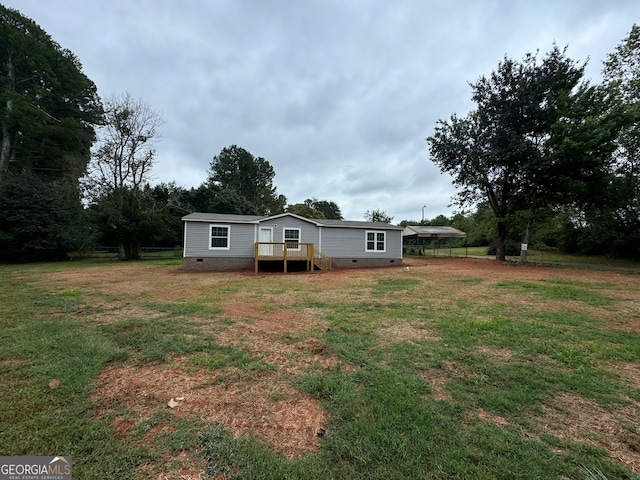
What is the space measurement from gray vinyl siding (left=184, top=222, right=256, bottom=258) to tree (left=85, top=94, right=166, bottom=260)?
889 cm

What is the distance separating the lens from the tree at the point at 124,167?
19.1m

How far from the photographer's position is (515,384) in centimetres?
273

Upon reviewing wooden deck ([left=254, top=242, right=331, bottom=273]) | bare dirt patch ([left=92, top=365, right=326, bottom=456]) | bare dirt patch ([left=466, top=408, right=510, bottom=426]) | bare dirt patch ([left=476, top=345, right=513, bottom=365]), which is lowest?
bare dirt patch ([left=92, top=365, right=326, bottom=456])

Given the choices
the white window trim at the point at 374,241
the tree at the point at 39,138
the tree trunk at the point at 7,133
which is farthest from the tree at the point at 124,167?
the white window trim at the point at 374,241

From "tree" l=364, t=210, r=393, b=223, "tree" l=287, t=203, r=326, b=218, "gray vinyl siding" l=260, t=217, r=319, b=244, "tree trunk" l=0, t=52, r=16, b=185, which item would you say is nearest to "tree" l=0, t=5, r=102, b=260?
"tree trunk" l=0, t=52, r=16, b=185

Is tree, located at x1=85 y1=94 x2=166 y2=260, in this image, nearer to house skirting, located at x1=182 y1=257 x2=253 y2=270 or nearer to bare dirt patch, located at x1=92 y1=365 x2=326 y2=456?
house skirting, located at x1=182 y1=257 x2=253 y2=270

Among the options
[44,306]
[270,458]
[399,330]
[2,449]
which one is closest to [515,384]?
[399,330]

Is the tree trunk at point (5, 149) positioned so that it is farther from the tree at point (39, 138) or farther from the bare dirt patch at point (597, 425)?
the bare dirt patch at point (597, 425)

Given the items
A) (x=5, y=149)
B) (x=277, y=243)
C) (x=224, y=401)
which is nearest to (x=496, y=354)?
(x=224, y=401)

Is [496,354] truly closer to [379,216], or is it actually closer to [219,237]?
[219,237]

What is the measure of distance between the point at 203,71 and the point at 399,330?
16.0m

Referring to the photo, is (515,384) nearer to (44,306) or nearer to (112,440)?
(112,440)

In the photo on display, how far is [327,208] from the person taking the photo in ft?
202

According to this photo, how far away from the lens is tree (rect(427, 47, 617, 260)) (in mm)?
13508
